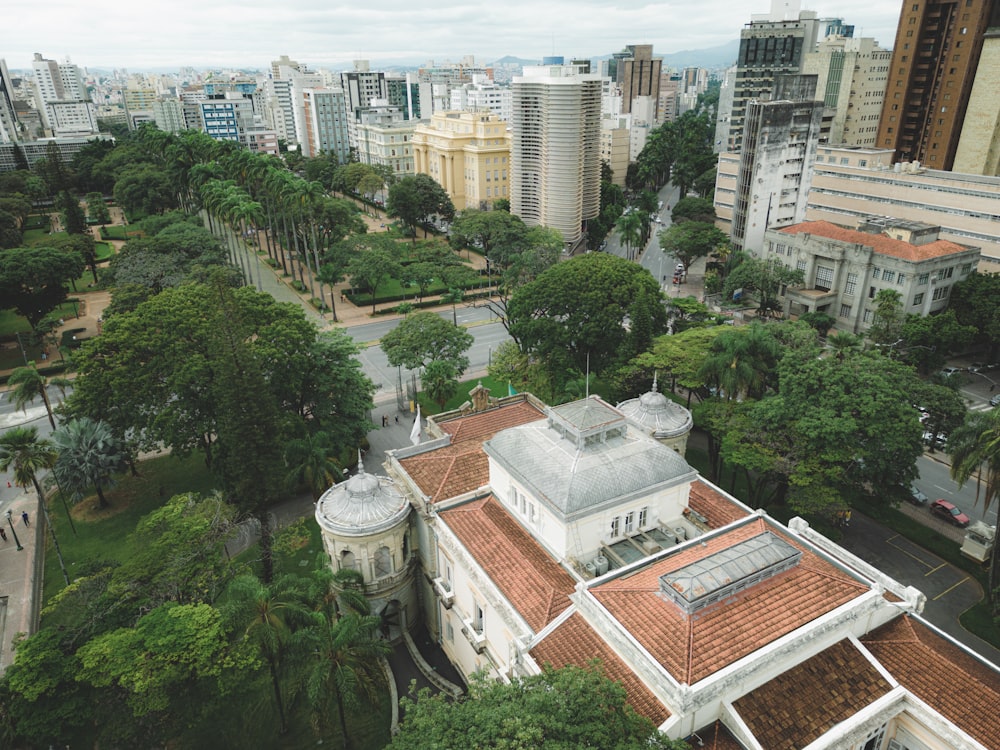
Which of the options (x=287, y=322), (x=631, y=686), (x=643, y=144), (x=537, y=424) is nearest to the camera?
(x=631, y=686)

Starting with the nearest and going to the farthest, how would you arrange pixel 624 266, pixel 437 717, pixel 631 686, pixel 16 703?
pixel 437 717 → pixel 631 686 → pixel 16 703 → pixel 624 266

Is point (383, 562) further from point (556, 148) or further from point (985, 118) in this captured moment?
point (985, 118)

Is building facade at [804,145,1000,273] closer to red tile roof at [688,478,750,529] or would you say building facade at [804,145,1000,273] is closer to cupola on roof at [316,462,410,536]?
red tile roof at [688,478,750,529]

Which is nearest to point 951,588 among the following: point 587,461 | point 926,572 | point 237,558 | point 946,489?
point 926,572

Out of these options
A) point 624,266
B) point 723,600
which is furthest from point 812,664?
point 624,266

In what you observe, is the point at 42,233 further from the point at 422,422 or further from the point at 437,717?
the point at 437,717
